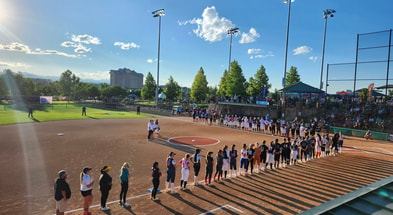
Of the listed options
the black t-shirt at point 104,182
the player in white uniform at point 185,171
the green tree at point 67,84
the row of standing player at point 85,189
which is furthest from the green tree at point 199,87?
the black t-shirt at point 104,182

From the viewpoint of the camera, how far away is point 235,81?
56594mm

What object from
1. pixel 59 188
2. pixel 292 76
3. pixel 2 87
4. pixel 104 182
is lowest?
pixel 104 182

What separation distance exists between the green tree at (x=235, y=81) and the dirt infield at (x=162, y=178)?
123 ft

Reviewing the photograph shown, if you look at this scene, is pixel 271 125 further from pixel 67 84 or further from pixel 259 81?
pixel 67 84

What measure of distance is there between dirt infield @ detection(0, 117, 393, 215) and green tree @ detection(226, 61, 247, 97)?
37491 mm

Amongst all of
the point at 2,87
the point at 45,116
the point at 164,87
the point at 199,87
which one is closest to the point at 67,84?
the point at 2,87

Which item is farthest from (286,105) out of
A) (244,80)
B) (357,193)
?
(357,193)

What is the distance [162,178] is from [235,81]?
155 ft

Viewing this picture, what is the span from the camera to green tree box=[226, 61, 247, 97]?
186ft

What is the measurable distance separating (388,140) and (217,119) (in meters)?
20.5

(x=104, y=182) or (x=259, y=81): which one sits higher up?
(x=259, y=81)

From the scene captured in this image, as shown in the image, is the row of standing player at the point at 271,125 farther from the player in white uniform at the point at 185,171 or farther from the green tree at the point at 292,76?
the green tree at the point at 292,76

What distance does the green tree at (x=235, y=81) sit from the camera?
56.7 meters

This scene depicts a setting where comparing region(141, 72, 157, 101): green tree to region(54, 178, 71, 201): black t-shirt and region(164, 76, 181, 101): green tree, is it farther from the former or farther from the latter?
region(54, 178, 71, 201): black t-shirt
